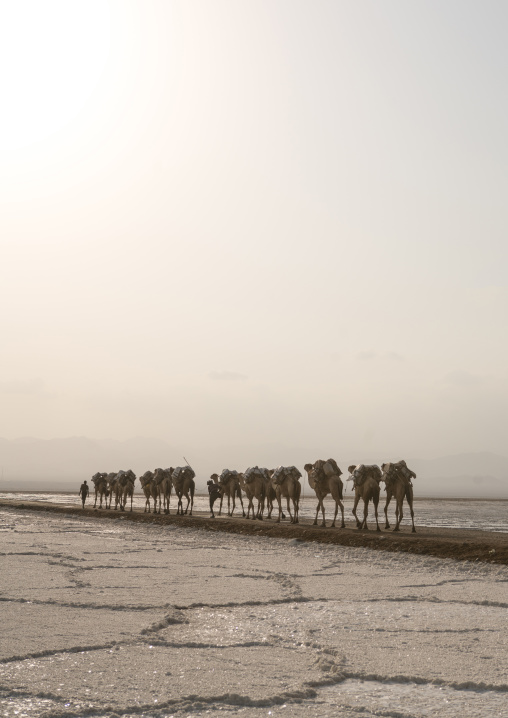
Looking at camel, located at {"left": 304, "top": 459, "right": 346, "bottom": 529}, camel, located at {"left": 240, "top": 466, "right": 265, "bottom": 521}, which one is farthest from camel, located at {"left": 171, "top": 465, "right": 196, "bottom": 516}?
camel, located at {"left": 304, "top": 459, "right": 346, "bottom": 529}

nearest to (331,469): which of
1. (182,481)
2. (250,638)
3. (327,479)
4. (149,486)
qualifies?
(327,479)

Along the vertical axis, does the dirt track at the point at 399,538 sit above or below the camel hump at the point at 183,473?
below

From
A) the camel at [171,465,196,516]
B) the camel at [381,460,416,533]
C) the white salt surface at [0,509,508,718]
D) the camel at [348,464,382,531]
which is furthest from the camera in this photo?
the camel at [171,465,196,516]

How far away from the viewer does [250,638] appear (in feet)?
26.9

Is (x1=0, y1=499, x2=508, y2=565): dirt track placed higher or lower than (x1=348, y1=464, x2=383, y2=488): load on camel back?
lower

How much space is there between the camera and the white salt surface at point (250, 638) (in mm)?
5980

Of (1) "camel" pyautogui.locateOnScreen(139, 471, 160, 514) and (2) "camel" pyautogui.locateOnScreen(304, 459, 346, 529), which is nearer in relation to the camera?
(2) "camel" pyautogui.locateOnScreen(304, 459, 346, 529)

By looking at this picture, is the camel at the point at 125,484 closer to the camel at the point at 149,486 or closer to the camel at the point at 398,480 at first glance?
the camel at the point at 149,486

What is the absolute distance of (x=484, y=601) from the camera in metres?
10.8

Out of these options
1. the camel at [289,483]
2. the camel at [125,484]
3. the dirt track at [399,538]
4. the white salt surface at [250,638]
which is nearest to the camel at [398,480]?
the dirt track at [399,538]

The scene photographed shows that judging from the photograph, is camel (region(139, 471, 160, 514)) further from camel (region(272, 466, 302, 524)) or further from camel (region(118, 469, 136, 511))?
camel (region(272, 466, 302, 524))

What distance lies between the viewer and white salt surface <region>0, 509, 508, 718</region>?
19.6ft

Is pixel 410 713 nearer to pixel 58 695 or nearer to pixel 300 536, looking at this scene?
pixel 58 695

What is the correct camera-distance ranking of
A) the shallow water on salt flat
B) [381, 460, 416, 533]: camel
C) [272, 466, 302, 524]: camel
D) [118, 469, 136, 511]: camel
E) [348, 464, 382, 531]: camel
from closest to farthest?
[381, 460, 416, 533]: camel
[348, 464, 382, 531]: camel
[272, 466, 302, 524]: camel
the shallow water on salt flat
[118, 469, 136, 511]: camel
